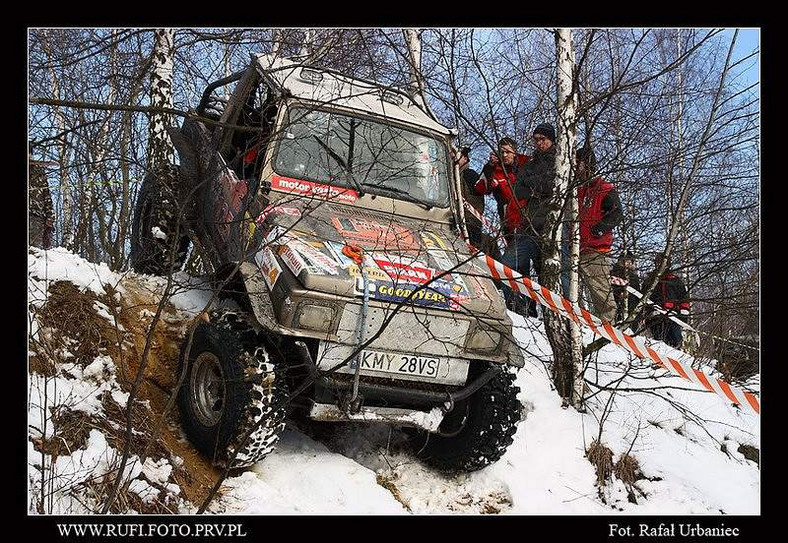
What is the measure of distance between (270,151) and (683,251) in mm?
3372

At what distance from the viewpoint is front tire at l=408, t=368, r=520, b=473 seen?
4906 mm

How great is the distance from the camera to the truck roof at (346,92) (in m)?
5.32

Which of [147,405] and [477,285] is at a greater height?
[477,285]

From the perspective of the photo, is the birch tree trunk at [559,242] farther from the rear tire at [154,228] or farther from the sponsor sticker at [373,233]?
the rear tire at [154,228]

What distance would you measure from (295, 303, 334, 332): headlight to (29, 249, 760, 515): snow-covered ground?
1.03 metres

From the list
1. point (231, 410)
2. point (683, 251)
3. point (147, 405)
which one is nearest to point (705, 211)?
point (683, 251)

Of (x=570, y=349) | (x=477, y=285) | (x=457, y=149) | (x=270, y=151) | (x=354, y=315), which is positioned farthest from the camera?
(x=570, y=349)

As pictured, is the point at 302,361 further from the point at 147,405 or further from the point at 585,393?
the point at 585,393

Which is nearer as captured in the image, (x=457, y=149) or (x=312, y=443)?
(x=312, y=443)

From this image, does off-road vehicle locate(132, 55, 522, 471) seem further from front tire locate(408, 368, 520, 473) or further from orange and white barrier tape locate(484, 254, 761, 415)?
orange and white barrier tape locate(484, 254, 761, 415)

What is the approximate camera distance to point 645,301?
604cm

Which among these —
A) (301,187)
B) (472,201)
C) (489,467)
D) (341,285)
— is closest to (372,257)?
(341,285)

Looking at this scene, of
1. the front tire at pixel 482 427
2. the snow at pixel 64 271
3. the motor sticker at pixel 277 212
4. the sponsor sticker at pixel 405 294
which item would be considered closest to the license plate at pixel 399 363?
the sponsor sticker at pixel 405 294

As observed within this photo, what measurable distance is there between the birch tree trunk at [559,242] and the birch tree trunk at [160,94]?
3562mm
